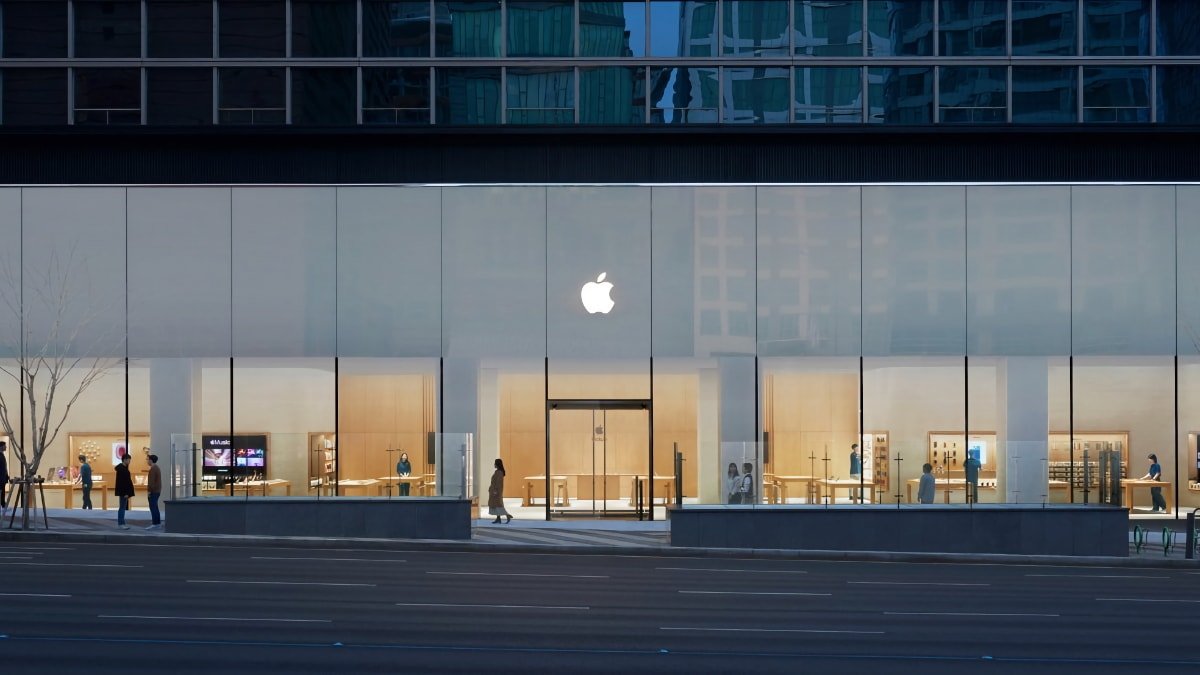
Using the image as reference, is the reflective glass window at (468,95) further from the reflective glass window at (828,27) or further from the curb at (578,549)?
the curb at (578,549)

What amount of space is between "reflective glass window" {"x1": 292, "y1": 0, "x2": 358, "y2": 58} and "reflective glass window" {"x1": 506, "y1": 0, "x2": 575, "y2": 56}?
14.4ft

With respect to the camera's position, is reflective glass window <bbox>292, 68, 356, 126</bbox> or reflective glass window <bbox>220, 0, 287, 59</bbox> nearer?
reflective glass window <bbox>292, 68, 356, 126</bbox>

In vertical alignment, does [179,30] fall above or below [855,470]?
above

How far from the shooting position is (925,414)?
3428 centimetres

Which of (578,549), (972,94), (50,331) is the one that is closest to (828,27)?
(972,94)

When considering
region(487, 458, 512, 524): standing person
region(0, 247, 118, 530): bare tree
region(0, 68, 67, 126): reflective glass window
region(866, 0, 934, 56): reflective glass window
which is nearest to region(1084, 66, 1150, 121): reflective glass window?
region(866, 0, 934, 56): reflective glass window

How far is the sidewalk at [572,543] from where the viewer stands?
27.2m

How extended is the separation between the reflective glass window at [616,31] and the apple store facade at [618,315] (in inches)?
152

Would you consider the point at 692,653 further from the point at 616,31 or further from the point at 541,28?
the point at 541,28

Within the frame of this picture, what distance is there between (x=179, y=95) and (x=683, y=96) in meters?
13.7

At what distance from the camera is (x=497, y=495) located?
3266 centimetres

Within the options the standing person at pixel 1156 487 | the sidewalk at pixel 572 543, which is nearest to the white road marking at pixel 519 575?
the sidewalk at pixel 572 543

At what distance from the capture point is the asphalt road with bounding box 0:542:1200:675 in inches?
550

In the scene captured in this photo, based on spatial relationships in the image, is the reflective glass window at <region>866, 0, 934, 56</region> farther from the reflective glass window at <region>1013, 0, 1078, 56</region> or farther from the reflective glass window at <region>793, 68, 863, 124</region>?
the reflective glass window at <region>1013, 0, 1078, 56</region>
